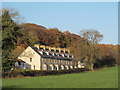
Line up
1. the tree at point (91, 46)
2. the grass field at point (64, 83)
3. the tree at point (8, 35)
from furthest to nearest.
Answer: the tree at point (91, 46) → the tree at point (8, 35) → the grass field at point (64, 83)

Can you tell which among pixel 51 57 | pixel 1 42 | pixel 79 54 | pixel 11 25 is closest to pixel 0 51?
pixel 1 42

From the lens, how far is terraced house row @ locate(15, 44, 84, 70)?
277ft

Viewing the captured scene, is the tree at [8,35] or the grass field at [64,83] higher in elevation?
the tree at [8,35]

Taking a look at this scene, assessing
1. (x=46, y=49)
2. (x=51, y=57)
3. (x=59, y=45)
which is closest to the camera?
(x=51, y=57)

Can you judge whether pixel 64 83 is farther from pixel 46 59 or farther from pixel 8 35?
pixel 46 59

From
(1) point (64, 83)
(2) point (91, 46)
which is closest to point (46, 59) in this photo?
(2) point (91, 46)

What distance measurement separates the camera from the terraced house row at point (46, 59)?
277ft

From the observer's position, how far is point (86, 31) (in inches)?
3255

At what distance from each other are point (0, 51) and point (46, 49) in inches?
2109

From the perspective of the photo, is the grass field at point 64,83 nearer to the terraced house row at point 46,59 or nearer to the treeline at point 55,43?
the treeline at point 55,43

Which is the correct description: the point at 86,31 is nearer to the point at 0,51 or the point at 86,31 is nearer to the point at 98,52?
the point at 98,52

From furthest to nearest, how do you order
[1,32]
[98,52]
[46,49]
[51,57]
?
[46,49] < [51,57] < [98,52] < [1,32]

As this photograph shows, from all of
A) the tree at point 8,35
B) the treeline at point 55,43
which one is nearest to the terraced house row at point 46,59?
the treeline at point 55,43

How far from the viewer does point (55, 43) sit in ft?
392
